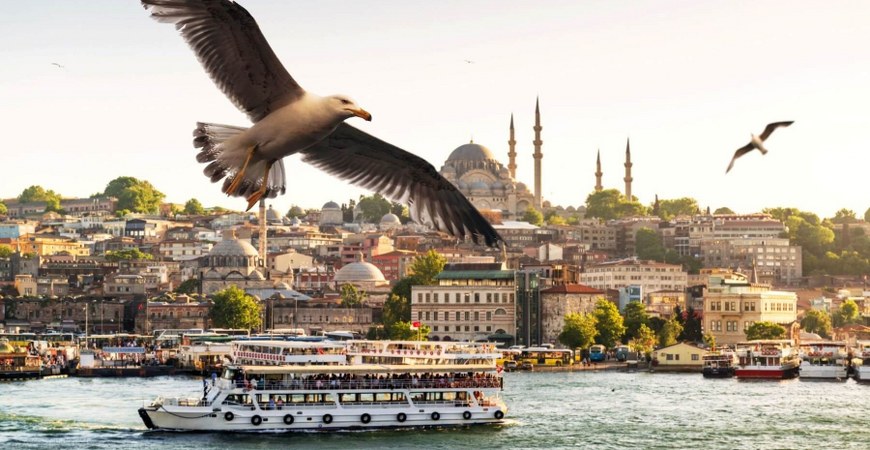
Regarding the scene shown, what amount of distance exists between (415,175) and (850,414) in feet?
92.0

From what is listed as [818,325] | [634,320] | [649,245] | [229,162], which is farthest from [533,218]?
[229,162]

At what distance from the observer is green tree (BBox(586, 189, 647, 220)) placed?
105 m

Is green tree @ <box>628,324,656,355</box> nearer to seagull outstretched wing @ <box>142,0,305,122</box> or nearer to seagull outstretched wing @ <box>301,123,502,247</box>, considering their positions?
seagull outstretched wing @ <box>301,123,502,247</box>

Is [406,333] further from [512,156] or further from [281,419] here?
[512,156]

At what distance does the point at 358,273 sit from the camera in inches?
2798

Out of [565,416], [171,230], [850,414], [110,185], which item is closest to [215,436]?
[565,416]

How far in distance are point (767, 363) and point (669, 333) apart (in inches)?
483

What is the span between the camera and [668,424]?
28.5 meters

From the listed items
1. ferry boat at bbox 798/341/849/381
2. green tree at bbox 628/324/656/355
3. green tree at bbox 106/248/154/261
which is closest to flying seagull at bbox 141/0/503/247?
ferry boat at bbox 798/341/849/381

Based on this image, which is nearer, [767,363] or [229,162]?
[229,162]

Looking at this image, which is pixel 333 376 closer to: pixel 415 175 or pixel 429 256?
pixel 415 175

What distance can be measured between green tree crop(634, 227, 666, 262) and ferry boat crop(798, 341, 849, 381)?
117 ft

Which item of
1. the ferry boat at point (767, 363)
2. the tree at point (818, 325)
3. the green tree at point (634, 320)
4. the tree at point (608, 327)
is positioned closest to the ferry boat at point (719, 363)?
the ferry boat at point (767, 363)

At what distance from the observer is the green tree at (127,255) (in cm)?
8056
